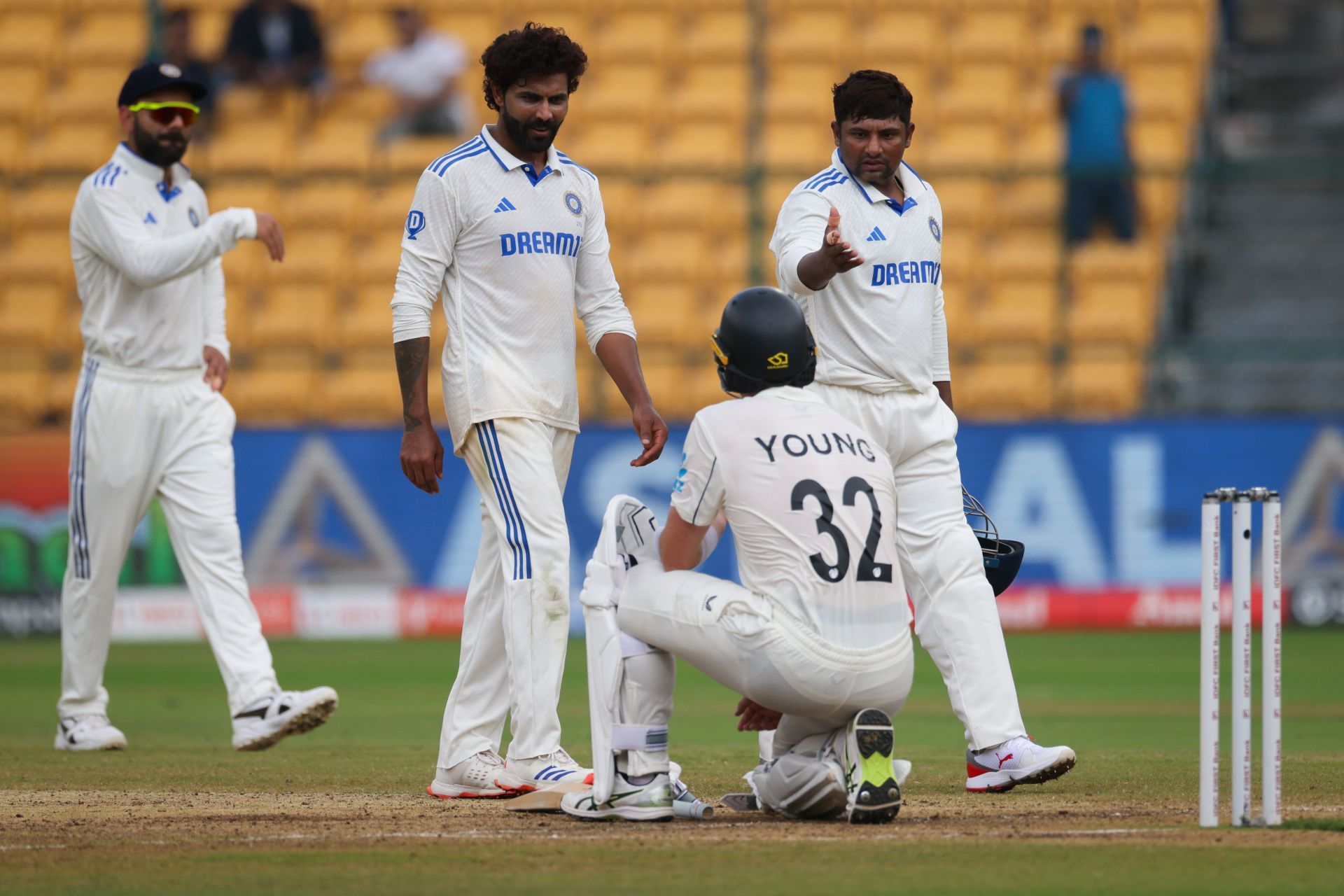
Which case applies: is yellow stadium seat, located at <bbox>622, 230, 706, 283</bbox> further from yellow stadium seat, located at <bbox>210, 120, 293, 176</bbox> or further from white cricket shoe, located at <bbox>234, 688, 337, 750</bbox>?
white cricket shoe, located at <bbox>234, 688, 337, 750</bbox>

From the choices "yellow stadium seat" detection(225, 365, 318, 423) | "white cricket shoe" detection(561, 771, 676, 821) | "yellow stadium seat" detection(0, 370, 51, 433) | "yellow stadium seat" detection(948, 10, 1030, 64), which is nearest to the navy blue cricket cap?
"white cricket shoe" detection(561, 771, 676, 821)

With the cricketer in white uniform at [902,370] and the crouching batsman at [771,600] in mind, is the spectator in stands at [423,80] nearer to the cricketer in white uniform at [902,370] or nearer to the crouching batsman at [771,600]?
the cricketer in white uniform at [902,370]

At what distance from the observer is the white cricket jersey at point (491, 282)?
6.08 m

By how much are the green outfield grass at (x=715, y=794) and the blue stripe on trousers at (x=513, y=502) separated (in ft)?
2.66

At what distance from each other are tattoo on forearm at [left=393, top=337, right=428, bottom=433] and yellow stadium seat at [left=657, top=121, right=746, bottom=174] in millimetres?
10720

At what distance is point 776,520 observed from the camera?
5270 millimetres

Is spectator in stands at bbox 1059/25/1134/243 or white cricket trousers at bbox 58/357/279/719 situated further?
spectator in stands at bbox 1059/25/1134/243

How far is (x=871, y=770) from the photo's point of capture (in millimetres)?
5332

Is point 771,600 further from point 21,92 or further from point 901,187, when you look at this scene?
point 21,92

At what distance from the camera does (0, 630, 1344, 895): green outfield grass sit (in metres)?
4.48

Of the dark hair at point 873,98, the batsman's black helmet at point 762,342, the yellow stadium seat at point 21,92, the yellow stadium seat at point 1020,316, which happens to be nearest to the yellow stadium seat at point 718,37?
the yellow stadium seat at point 1020,316

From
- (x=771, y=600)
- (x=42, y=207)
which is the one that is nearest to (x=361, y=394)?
(x=42, y=207)

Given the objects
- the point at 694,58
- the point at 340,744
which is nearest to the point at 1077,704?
the point at 340,744

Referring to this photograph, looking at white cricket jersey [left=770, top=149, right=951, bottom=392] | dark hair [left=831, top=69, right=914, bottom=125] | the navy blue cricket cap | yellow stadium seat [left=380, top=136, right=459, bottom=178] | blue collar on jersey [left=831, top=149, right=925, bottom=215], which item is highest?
yellow stadium seat [left=380, top=136, right=459, bottom=178]
